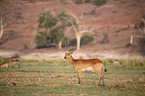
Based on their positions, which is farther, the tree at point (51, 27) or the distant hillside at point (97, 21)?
the distant hillside at point (97, 21)

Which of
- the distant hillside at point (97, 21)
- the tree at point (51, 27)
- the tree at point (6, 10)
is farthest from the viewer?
the tree at point (6, 10)

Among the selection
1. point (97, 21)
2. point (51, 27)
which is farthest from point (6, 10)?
point (97, 21)

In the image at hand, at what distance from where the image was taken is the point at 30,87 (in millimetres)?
10688

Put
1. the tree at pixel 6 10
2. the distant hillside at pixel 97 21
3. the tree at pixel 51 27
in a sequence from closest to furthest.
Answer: the tree at pixel 51 27
the distant hillside at pixel 97 21
the tree at pixel 6 10

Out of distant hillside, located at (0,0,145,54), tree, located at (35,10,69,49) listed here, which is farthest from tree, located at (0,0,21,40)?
tree, located at (35,10,69,49)

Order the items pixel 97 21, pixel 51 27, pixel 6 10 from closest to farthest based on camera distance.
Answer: pixel 51 27, pixel 6 10, pixel 97 21

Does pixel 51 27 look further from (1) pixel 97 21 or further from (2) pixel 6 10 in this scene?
(1) pixel 97 21

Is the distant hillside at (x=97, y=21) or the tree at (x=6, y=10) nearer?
the distant hillside at (x=97, y=21)

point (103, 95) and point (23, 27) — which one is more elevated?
point (103, 95)

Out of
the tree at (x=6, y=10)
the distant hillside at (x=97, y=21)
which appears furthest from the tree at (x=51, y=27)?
the tree at (x=6, y=10)

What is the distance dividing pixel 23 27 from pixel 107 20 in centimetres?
2544

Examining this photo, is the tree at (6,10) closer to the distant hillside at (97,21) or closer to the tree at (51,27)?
the distant hillside at (97,21)

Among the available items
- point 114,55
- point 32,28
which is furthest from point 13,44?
point 114,55

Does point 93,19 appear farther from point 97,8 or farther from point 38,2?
point 38,2
